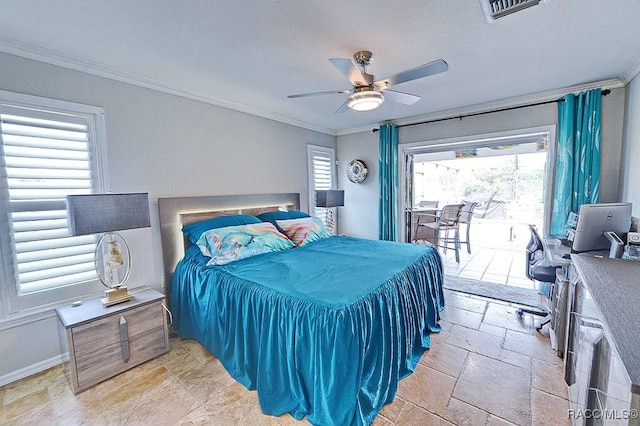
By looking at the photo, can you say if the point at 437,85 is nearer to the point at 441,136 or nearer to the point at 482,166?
the point at 441,136

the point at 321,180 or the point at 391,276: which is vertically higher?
the point at 321,180

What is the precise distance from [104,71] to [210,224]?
1574 millimetres

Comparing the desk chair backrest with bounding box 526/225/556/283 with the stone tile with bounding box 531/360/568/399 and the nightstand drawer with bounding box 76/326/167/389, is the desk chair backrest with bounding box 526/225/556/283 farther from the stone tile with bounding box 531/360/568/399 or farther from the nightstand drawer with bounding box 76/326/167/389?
the nightstand drawer with bounding box 76/326/167/389

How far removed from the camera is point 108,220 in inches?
75.6

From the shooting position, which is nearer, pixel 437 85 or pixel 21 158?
pixel 21 158

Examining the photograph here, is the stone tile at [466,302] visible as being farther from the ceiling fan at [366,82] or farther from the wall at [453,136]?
the ceiling fan at [366,82]

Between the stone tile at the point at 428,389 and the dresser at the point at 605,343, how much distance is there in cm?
65

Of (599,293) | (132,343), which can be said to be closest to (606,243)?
(599,293)

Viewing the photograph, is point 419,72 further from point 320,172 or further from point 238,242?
point 320,172

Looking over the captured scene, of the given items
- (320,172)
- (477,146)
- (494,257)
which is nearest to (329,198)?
(320,172)

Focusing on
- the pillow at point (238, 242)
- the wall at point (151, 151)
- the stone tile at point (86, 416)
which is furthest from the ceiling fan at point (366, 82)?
the stone tile at point (86, 416)

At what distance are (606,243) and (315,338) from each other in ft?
7.92

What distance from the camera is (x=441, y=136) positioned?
3.86 meters

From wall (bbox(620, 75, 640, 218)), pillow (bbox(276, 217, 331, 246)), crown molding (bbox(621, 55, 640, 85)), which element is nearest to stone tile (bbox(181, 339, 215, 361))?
pillow (bbox(276, 217, 331, 246))
